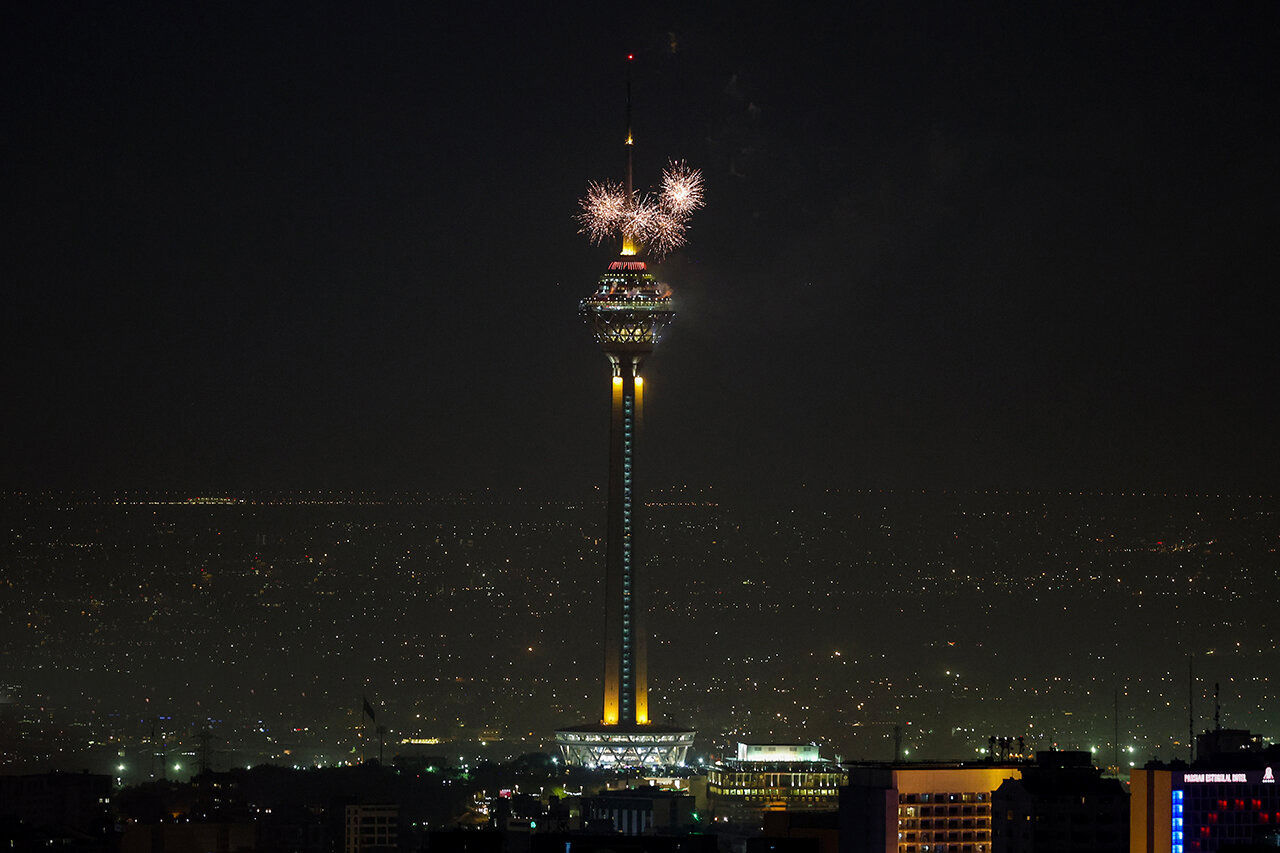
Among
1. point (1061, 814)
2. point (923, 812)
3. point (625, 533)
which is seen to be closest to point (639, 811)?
point (625, 533)

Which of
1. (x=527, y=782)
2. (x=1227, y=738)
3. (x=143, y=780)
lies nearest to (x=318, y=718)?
(x=143, y=780)

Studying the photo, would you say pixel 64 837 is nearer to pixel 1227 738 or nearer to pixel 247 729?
pixel 1227 738

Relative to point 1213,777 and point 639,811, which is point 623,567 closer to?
point 639,811

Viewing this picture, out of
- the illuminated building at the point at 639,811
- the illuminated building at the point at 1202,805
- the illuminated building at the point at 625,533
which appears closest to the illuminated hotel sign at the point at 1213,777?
the illuminated building at the point at 1202,805

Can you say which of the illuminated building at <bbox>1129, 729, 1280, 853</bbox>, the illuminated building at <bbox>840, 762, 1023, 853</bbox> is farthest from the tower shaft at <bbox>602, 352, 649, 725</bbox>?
the illuminated building at <bbox>1129, 729, 1280, 853</bbox>

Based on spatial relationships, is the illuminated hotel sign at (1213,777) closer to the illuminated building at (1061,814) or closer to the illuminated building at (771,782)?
the illuminated building at (1061,814)
